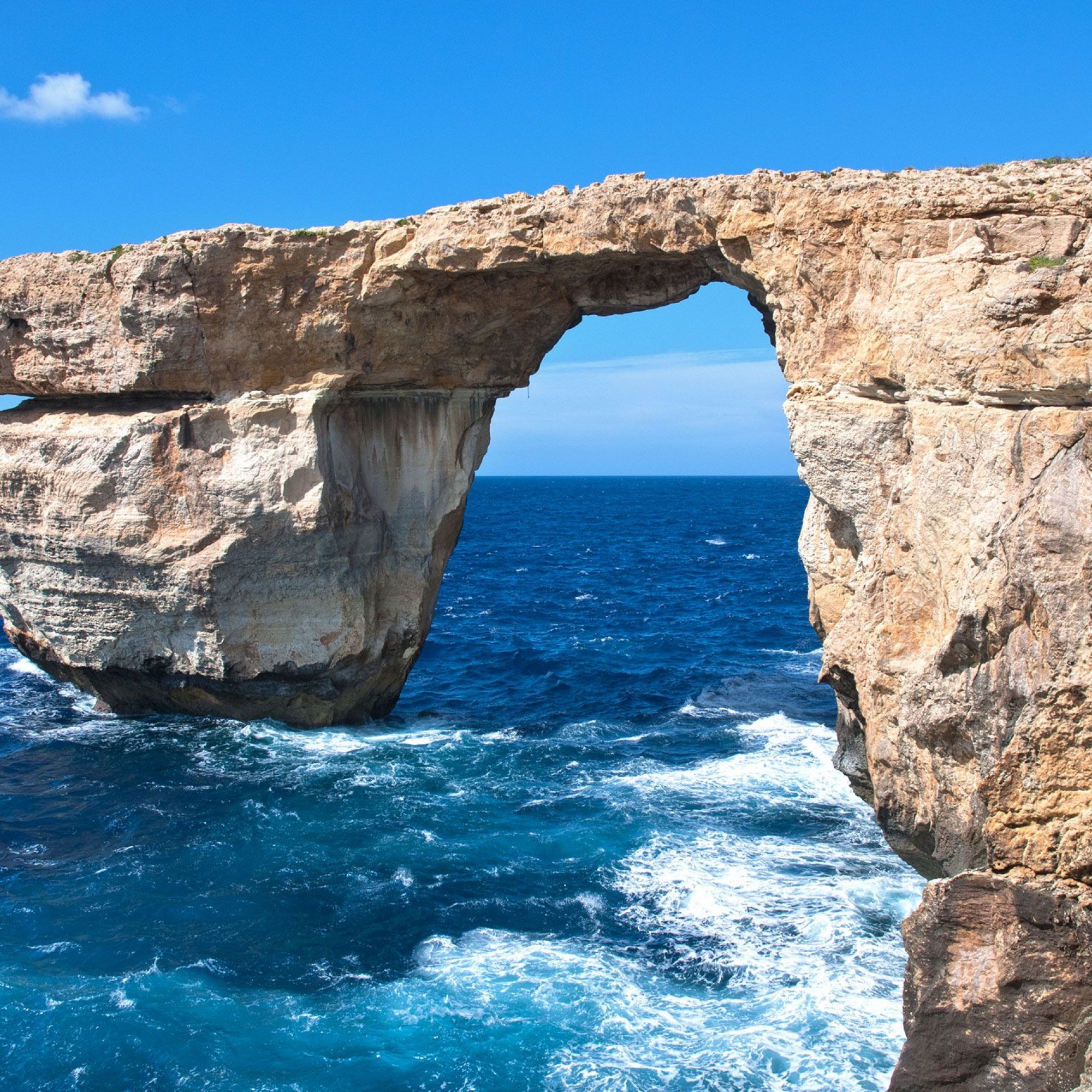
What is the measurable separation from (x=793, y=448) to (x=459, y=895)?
8.21 m

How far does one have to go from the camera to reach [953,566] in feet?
36.5

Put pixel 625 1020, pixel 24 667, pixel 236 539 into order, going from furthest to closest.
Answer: pixel 24 667
pixel 236 539
pixel 625 1020

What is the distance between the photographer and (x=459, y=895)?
15.2 meters

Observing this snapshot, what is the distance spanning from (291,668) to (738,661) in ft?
41.3

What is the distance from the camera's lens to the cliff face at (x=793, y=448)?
10055 millimetres

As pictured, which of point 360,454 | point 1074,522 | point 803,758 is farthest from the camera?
point 360,454

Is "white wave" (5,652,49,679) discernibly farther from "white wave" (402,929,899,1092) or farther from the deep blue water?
"white wave" (402,929,899,1092)

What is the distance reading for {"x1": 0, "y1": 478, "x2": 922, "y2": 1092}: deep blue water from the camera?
1177 cm

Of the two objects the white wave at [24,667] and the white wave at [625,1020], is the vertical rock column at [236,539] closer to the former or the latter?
the white wave at [24,667]

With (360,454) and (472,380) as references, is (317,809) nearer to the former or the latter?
(360,454)

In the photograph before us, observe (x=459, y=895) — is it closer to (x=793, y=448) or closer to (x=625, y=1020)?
(x=625, y=1020)

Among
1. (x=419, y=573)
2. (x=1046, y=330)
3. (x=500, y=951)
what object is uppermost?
(x=1046, y=330)

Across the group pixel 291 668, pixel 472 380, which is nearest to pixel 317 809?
pixel 291 668

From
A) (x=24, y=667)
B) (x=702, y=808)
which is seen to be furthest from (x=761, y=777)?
(x=24, y=667)
